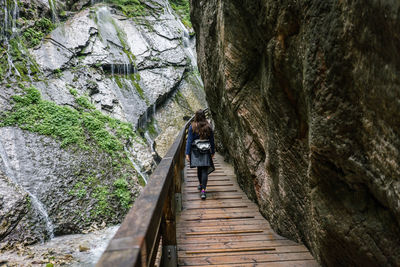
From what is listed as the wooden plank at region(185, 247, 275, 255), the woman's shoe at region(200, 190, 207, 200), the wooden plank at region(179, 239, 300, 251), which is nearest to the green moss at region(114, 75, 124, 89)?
the woman's shoe at region(200, 190, 207, 200)

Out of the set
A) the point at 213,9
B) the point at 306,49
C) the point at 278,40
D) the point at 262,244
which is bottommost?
the point at 262,244

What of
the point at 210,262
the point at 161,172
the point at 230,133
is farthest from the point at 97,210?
the point at 161,172

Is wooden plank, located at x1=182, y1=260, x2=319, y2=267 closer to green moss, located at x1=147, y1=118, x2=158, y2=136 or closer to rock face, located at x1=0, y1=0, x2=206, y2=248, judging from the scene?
rock face, located at x1=0, y1=0, x2=206, y2=248

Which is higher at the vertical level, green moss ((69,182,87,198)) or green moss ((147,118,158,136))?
green moss ((147,118,158,136))

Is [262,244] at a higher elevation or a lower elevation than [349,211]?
lower

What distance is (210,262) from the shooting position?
2812 mm

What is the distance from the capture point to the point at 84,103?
11812 millimetres

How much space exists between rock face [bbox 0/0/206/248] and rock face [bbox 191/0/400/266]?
21.7 ft

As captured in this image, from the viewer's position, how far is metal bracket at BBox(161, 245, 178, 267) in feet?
8.13

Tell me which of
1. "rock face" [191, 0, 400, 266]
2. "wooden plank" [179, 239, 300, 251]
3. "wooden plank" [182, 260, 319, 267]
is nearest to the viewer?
"rock face" [191, 0, 400, 266]

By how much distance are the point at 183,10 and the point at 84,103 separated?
1802cm

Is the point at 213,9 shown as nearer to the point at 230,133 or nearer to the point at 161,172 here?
the point at 230,133

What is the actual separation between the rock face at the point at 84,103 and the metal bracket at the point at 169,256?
591 centimetres

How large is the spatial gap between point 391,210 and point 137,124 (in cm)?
1368
